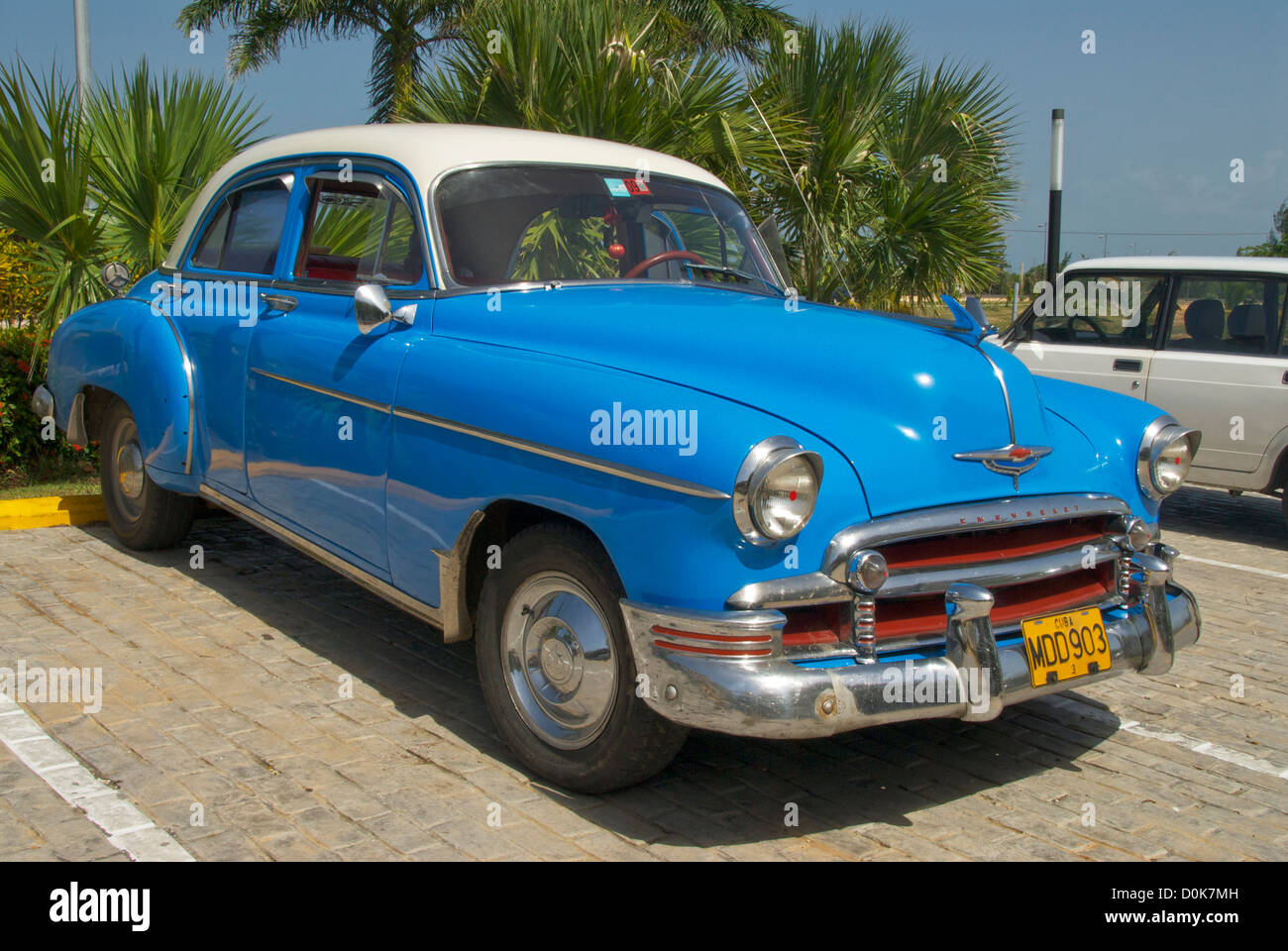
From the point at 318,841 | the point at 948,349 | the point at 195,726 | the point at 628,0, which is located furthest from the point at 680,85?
the point at 318,841

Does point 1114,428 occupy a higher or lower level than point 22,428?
higher

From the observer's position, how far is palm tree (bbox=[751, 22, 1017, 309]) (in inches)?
346

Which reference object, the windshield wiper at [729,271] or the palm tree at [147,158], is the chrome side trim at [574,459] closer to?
the windshield wiper at [729,271]

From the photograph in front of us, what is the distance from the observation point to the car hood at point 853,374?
3.12 m

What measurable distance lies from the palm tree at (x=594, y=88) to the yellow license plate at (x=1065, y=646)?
541 cm

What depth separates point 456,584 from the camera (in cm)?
365

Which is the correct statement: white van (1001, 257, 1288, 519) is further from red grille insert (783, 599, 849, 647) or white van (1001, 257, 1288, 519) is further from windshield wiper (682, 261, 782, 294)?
red grille insert (783, 599, 849, 647)

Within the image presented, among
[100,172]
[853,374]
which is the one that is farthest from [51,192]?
[853,374]

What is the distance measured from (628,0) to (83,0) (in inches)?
182

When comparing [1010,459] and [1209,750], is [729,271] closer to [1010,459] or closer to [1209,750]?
[1010,459]

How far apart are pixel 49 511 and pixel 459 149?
12.5ft

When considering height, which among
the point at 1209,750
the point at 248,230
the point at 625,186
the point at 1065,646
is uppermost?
the point at 625,186

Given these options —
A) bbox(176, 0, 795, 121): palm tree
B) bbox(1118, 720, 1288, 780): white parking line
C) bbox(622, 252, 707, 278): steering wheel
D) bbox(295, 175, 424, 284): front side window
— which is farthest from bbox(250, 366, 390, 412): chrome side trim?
bbox(176, 0, 795, 121): palm tree

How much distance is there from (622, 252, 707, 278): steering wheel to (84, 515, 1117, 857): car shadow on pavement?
5.34 feet
